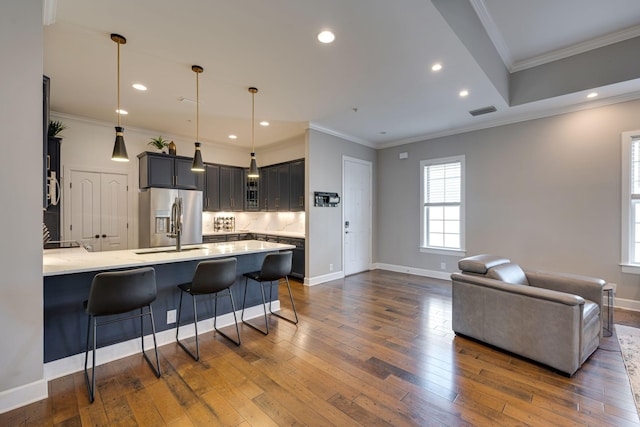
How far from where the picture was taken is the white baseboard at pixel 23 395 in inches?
73.2

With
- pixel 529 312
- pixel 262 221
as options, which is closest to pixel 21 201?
pixel 529 312

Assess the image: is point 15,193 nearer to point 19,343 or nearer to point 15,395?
point 19,343

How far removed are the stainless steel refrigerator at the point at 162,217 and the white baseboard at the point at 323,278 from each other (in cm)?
238

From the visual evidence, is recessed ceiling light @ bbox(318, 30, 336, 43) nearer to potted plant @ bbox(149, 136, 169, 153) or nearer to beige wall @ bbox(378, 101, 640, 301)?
beige wall @ bbox(378, 101, 640, 301)

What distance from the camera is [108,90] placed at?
3.70m

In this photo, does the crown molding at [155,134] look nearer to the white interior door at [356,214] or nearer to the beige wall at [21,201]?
the white interior door at [356,214]

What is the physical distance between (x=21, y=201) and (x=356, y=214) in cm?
512

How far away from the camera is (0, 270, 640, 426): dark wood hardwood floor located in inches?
73.0

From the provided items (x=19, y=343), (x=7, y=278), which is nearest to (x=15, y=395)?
(x=19, y=343)

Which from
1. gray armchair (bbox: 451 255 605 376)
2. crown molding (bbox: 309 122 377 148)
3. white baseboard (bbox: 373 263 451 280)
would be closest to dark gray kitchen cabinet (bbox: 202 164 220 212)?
crown molding (bbox: 309 122 377 148)

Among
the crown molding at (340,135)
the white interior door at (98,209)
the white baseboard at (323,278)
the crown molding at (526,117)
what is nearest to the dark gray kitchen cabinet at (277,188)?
the crown molding at (340,135)

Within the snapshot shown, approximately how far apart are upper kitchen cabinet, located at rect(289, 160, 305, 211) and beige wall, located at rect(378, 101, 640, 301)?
2495 mm

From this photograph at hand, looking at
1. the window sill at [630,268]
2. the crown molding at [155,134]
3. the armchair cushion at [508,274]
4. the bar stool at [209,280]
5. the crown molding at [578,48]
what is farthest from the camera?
the crown molding at [155,134]

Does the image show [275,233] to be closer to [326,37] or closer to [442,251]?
[442,251]
